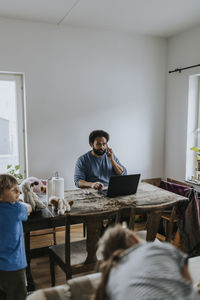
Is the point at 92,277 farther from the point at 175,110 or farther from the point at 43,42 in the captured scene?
the point at 175,110

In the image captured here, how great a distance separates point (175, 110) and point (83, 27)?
5.17 feet

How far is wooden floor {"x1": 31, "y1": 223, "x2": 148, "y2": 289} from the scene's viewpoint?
8.18ft

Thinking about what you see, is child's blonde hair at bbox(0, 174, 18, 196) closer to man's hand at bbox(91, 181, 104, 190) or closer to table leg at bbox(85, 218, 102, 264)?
table leg at bbox(85, 218, 102, 264)

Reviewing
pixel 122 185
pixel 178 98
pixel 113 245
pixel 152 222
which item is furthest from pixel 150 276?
pixel 178 98

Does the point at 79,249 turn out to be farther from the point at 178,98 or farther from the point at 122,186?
the point at 178,98

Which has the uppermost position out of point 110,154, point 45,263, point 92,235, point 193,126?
point 193,126

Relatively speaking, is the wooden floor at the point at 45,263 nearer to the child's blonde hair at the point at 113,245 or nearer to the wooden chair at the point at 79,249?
the wooden chair at the point at 79,249

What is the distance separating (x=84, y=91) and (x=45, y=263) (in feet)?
6.55

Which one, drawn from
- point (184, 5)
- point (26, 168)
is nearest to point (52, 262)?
point (26, 168)

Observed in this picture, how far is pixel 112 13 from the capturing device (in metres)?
3.05

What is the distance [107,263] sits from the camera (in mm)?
865

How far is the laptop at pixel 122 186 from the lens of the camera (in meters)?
2.41

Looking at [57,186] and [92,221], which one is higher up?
[57,186]

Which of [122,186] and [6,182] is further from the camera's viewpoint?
[122,186]
